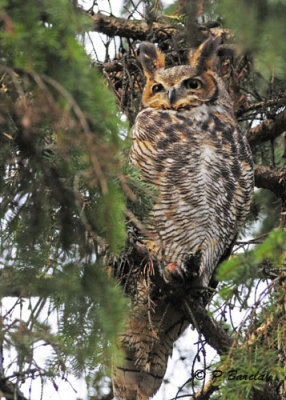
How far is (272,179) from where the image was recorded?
12.3 feet

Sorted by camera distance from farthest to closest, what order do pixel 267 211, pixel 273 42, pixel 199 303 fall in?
pixel 267 211 → pixel 199 303 → pixel 273 42

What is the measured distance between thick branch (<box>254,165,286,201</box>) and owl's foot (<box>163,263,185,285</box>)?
3.81ft

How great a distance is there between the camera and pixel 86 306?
6.04 feet

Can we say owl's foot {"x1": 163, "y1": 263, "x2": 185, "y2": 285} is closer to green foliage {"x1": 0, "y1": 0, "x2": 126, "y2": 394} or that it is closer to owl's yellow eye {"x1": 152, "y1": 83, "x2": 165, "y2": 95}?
green foliage {"x1": 0, "y1": 0, "x2": 126, "y2": 394}

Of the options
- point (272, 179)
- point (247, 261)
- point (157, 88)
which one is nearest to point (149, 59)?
point (157, 88)

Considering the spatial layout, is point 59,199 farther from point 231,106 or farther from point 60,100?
point 231,106

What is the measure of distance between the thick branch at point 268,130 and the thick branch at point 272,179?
0.68 ft

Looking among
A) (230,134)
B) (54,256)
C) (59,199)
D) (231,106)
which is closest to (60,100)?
(59,199)

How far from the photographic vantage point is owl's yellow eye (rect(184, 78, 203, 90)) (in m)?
3.64

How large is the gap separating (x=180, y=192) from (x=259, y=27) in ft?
5.26

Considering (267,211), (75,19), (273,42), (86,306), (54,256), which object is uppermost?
(267,211)

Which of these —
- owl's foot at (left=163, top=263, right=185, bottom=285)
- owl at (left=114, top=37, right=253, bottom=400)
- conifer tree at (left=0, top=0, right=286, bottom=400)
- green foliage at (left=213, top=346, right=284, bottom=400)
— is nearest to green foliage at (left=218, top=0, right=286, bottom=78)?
conifer tree at (left=0, top=0, right=286, bottom=400)

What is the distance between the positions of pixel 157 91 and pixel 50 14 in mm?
2067

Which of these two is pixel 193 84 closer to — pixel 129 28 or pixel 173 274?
pixel 129 28
